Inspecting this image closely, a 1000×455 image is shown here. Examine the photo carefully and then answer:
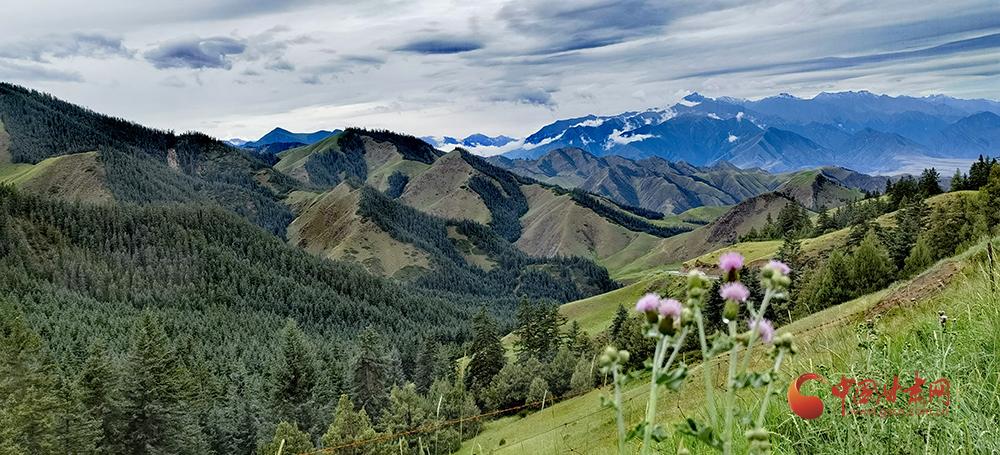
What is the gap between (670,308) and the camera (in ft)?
7.75

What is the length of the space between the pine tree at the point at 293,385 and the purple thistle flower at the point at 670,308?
215ft

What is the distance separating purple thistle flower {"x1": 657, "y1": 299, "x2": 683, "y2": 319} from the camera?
234 cm

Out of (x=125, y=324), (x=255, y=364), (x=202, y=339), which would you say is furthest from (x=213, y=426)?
(x=125, y=324)

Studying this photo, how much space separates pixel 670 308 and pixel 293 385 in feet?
220

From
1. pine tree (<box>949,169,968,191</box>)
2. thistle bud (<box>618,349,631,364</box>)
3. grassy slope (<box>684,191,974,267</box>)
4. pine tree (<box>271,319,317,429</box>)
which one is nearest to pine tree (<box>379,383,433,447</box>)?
pine tree (<box>271,319,317,429</box>)

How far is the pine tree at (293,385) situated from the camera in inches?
2413

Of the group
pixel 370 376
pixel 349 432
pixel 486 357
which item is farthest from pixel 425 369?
pixel 349 432

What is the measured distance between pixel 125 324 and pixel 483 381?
121217 mm

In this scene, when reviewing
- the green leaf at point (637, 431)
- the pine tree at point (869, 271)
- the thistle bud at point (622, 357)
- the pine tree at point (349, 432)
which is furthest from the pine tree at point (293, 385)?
the green leaf at point (637, 431)

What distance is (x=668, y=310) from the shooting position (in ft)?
7.71

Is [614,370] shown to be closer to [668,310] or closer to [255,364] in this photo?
[668,310]

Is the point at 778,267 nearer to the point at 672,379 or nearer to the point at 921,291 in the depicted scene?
the point at 672,379

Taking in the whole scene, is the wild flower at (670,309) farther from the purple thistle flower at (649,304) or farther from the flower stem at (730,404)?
the flower stem at (730,404)

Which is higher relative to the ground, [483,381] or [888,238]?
[888,238]
